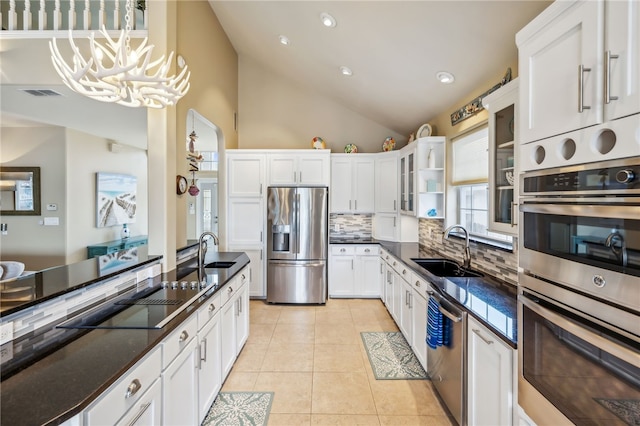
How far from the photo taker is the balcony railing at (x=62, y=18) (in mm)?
2457

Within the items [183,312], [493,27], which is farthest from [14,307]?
[493,27]

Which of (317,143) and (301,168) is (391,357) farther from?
(317,143)

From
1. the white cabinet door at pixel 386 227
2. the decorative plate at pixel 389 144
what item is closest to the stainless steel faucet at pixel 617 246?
the white cabinet door at pixel 386 227

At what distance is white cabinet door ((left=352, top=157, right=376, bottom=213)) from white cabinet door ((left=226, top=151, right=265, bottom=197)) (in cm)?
148

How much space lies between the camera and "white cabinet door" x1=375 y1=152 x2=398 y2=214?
4434 mm

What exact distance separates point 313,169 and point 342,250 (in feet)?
4.37

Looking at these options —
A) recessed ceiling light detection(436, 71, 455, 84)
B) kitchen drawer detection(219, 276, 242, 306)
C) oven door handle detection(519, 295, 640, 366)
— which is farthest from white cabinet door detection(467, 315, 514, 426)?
recessed ceiling light detection(436, 71, 455, 84)

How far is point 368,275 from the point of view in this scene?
4.42 metres

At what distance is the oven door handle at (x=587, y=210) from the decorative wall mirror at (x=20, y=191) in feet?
19.6

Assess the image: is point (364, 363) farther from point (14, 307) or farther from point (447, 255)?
point (14, 307)

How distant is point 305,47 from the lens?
348 cm

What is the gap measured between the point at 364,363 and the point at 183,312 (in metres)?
1.86

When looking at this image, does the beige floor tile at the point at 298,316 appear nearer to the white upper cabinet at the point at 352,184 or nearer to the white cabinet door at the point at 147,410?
the white upper cabinet at the point at 352,184

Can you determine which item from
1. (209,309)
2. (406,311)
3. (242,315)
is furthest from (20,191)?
(406,311)
